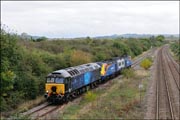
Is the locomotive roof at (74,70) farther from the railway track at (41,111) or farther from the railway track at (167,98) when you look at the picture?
the railway track at (167,98)

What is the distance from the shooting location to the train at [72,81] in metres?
33.4

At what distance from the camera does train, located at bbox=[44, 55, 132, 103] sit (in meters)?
33.4

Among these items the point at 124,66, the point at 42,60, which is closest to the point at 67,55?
the point at 42,60

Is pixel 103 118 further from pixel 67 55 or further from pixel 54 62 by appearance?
pixel 67 55

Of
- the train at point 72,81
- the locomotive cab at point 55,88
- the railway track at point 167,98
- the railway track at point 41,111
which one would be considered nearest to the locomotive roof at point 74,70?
the train at point 72,81

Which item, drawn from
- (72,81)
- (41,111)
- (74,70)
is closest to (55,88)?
(72,81)

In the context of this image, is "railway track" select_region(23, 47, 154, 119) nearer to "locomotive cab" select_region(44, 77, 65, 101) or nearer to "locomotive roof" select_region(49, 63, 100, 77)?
"locomotive cab" select_region(44, 77, 65, 101)

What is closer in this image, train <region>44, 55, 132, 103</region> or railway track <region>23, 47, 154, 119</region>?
railway track <region>23, 47, 154, 119</region>

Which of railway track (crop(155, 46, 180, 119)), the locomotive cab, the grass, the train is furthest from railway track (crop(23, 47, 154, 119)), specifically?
railway track (crop(155, 46, 180, 119))

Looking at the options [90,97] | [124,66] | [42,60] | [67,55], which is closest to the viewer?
[90,97]

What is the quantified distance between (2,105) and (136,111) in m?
10.7

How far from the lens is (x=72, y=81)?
115ft

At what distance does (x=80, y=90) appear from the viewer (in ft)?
129

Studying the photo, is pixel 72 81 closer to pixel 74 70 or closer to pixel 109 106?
pixel 74 70
